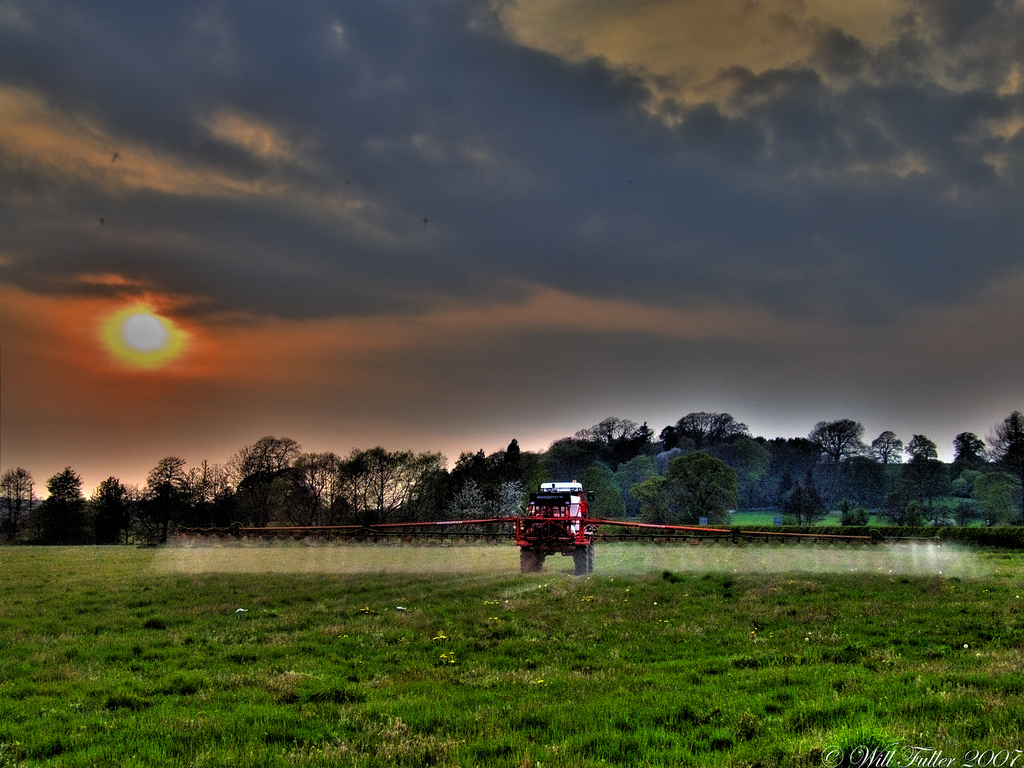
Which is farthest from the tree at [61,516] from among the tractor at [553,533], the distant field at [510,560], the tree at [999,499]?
the tree at [999,499]

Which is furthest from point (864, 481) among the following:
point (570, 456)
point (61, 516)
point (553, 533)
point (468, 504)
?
point (61, 516)

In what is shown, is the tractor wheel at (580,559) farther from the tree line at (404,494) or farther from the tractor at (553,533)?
the tree line at (404,494)

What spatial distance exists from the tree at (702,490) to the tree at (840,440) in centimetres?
4902

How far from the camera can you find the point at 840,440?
132 metres

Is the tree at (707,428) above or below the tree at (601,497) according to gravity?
above

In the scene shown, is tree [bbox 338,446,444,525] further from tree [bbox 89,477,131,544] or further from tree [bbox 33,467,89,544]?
A: tree [bbox 33,467,89,544]

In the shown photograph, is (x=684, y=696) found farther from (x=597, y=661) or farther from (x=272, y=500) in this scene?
(x=272, y=500)

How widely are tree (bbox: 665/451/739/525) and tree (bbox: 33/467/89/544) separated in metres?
83.1

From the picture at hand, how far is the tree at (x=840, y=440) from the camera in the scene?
131 meters

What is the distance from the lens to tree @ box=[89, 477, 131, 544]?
97.4 meters

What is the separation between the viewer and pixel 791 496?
340 ft

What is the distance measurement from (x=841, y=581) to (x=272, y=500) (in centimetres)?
7631

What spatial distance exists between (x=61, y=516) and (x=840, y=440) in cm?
13311

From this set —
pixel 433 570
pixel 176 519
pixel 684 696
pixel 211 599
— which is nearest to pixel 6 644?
pixel 211 599
